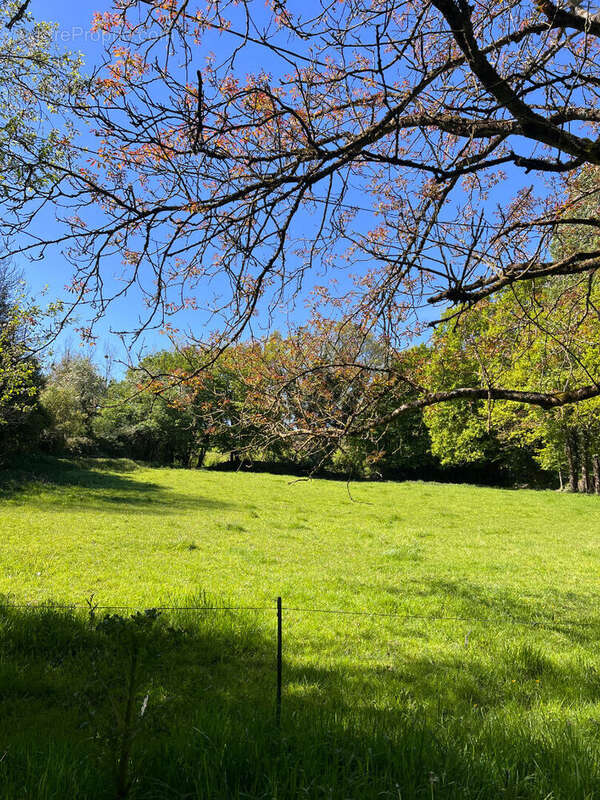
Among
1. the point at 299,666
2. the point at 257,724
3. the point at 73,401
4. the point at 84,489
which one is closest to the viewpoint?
the point at 257,724

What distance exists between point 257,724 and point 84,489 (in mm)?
18673

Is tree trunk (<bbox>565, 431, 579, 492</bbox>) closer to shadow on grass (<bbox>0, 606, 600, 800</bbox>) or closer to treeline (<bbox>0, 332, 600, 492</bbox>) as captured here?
treeline (<bbox>0, 332, 600, 492</bbox>)

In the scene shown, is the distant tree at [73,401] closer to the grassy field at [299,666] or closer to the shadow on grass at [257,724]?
the grassy field at [299,666]

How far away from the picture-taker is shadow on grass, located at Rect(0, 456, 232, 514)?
1661 centimetres

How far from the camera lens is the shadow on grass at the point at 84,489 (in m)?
16.6

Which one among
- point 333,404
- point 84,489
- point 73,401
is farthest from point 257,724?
point 73,401

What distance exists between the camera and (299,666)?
4.74m

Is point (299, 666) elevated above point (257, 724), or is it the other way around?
point (257, 724)

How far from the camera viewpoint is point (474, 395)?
5.11 metres

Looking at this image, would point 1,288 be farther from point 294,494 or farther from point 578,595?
point 578,595

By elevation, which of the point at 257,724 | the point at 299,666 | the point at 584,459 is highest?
the point at 584,459

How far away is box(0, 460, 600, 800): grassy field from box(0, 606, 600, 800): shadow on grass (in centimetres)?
2

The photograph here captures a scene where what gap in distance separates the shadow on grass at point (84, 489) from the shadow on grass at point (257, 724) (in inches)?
482

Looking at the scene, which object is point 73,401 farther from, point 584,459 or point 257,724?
point 584,459
